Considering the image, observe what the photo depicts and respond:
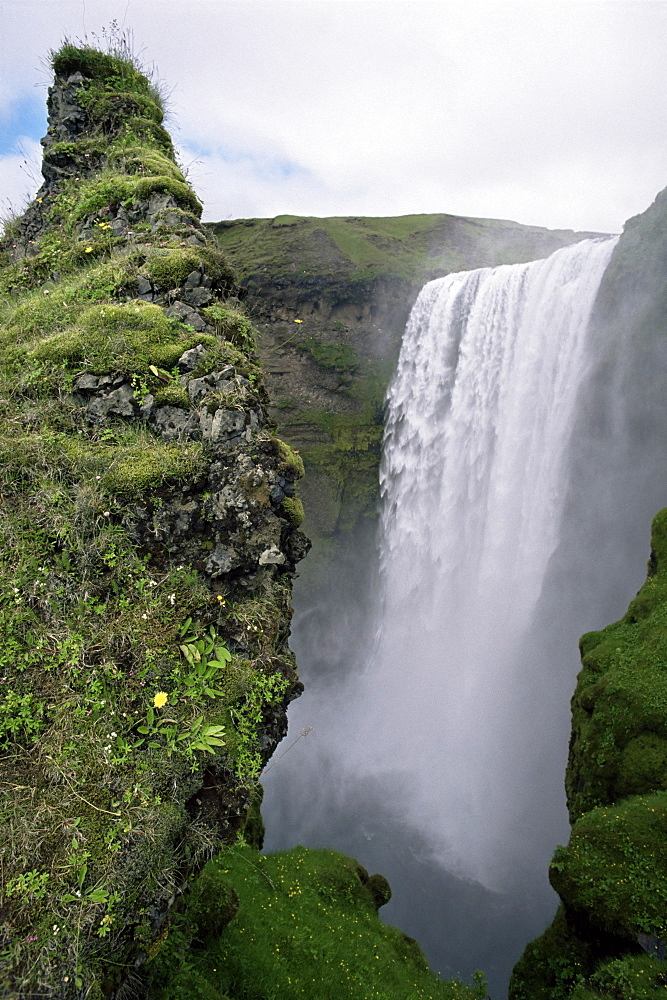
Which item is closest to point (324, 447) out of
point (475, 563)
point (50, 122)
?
point (475, 563)

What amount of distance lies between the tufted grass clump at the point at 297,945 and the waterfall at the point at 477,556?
581 centimetres

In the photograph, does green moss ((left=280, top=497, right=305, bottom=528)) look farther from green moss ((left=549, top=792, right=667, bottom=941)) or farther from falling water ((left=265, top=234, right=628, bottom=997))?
falling water ((left=265, top=234, right=628, bottom=997))

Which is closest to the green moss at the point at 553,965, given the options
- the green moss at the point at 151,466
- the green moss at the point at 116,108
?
the green moss at the point at 151,466

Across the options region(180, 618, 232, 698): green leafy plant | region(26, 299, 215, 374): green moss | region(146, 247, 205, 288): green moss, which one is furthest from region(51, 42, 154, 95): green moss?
region(180, 618, 232, 698): green leafy plant

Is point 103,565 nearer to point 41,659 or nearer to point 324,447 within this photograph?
point 41,659

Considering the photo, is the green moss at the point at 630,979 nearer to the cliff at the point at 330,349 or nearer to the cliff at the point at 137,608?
the cliff at the point at 137,608

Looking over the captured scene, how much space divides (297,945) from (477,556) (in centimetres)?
1310

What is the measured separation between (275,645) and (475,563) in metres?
14.8

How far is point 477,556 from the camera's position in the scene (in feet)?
57.6

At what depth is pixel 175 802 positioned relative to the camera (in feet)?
9.32

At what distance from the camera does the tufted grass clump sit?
15.8ft

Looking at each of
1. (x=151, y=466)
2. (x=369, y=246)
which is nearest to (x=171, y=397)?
(x=151, y=466)

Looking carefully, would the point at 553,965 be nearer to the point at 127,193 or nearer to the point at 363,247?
the point at 127,193

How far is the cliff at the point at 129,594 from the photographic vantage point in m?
2.53
